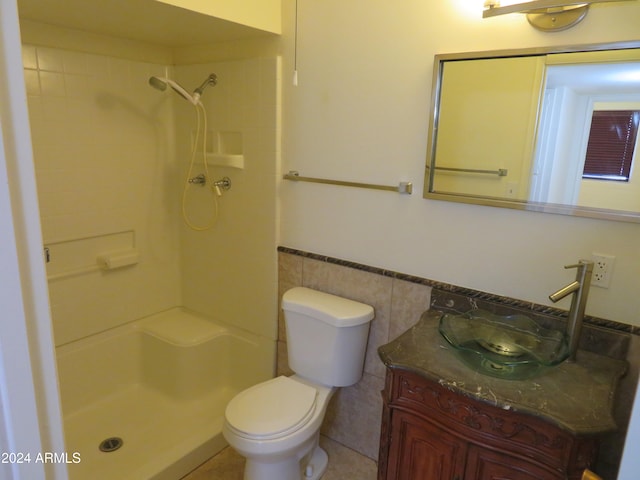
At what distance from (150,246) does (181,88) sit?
95 centimetres

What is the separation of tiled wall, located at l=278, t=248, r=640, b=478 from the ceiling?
3.56 feet

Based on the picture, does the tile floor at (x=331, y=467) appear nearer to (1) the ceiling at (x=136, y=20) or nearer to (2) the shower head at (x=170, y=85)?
(2) the shower head at (x=170, y=85)

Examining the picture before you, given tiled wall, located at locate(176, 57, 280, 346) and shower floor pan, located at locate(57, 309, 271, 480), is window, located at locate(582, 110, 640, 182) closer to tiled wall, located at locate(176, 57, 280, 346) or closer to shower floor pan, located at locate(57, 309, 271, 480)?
tiled wall, located at locate(176, 57, 280, 346)

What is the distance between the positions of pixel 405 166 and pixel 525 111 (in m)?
0.48

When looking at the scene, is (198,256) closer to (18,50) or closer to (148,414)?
(148,414)

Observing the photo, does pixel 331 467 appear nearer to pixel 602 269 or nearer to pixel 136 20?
pixel 602 269

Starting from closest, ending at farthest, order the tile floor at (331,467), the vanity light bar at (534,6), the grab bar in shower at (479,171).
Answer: the vanity light bar at (534,6)
the grab bar in shower at (479,171)
the tile floor at (331,467)

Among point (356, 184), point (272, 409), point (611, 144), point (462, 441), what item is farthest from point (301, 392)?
point (611, 144)

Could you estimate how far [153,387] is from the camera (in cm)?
258

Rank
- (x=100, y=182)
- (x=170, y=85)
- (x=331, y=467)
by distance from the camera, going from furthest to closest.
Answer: (x=100, y=182), (x=170, y=85), (x=331, y=467)

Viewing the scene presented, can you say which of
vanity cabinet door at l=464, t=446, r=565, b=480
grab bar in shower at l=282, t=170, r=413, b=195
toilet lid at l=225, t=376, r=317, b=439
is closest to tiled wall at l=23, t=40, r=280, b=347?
grab bar in shower at l=282, t=170, r=413, b=195

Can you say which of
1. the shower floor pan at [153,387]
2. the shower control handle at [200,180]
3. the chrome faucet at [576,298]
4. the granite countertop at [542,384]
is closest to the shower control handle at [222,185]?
the shower control handle at [200,180]

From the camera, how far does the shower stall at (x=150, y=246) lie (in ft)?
7.00

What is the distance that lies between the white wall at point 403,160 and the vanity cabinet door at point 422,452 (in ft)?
1.93
